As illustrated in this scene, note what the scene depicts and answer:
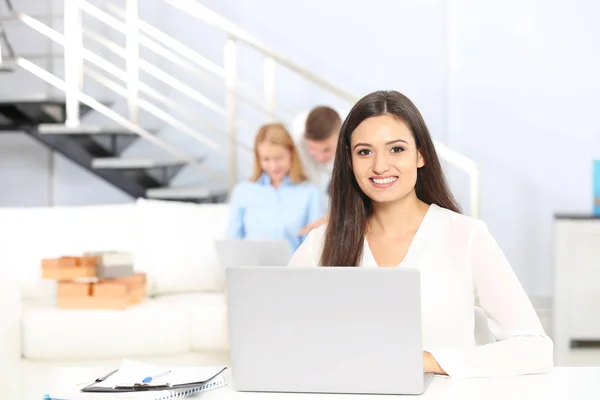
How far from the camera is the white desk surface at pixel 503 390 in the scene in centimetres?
152

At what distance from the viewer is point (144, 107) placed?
5.35 meters

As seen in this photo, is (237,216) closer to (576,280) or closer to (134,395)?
(576,280)

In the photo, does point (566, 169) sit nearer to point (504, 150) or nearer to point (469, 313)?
point (504, 150)

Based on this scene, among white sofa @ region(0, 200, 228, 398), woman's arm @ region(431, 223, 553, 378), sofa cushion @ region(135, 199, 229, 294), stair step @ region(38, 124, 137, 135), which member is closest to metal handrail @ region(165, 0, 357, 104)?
stair step @ region(38, 124, 137, 135)

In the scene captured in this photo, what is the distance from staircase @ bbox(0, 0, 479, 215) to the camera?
16.9 ft

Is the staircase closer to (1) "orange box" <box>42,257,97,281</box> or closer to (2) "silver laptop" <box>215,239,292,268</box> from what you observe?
(1) "orange box" <box>42,257,97,281</box>

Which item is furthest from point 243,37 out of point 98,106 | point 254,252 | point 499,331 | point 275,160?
point 499,331

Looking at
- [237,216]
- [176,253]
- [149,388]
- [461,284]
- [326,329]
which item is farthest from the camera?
[176,253]

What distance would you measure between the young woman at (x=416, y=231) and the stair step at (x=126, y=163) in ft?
11.6

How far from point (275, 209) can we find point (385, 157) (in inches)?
84.0

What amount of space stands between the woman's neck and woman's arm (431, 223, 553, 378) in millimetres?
137

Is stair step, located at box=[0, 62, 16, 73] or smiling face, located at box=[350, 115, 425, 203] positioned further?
stair step, located at box=[0, 62, 16, 73]

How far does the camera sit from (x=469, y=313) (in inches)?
73.9

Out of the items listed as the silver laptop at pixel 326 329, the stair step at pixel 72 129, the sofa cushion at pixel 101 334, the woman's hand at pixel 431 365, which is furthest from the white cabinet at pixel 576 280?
the silver laptop at pixel 326 329
